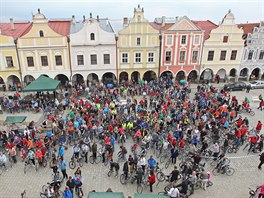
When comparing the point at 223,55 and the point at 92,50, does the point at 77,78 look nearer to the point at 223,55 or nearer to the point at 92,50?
the point at 92,50

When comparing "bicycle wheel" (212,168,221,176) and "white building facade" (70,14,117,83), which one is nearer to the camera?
"bicycle wheel" (212,168,221,176)

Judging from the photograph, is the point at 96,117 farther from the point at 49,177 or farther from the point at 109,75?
the point at 109,75

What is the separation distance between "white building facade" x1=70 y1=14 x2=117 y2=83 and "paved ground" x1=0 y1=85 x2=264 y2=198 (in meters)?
16.5

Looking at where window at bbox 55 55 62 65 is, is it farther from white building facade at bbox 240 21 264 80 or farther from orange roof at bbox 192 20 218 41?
white building facade at bbox 240 21 264 80

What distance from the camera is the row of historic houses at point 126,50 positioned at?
28531 millimetres

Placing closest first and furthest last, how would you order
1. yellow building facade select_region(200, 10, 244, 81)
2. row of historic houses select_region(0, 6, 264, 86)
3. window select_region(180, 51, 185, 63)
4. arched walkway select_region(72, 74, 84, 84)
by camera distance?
row of historic houses select_region(0, 6, 264, 86)
yellow building facade select_region(200, 10, 244, 81)
window select_region(180, 51, 185, 63)
arched walkway select_region(72, 74, 84, 84)

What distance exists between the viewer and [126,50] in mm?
30484

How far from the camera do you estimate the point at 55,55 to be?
29266mm

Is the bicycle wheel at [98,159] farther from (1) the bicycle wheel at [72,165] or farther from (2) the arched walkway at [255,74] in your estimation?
(2) the arched walkway at [255,74]

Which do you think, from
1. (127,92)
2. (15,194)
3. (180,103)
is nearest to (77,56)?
(127,92)

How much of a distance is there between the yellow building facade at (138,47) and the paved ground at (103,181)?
1783cm

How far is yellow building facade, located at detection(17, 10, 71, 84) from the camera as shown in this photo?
91.1 feet

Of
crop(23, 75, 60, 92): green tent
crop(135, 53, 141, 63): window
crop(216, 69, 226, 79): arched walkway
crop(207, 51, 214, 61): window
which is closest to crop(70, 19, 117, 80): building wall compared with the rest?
crop(135, 53, 141, 63): window

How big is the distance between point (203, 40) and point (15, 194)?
27.9 meters
